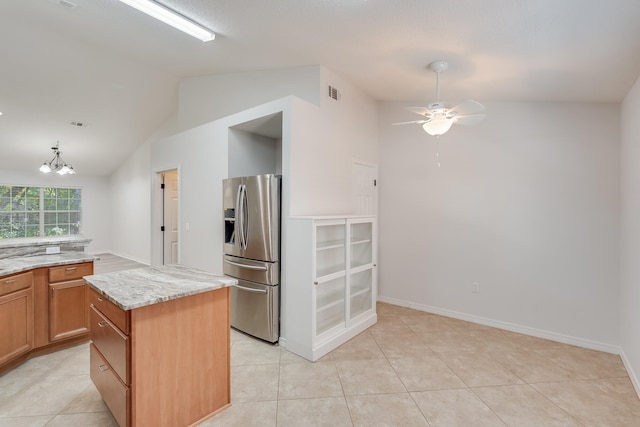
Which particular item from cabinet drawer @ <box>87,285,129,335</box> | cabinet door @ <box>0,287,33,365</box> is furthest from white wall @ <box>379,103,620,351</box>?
cabinet door @ <box>0,287,33,365</box>

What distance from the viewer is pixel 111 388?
1857 mm

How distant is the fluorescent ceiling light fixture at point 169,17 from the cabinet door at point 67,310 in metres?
2.59

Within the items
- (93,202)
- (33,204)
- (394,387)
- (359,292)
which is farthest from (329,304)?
(33,204)

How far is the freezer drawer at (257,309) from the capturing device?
3.12 meters

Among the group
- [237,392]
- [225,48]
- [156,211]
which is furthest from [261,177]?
[156,211]

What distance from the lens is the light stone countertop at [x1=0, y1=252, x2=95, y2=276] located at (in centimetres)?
251

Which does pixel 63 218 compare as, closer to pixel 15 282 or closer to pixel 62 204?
pixel 62 204

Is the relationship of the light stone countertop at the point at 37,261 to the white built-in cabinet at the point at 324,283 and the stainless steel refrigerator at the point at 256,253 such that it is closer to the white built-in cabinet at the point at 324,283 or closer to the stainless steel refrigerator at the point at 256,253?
the stainless steel refrigerator at the point at 256,253

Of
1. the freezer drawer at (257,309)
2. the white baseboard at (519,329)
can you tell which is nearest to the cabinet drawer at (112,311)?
the freezer drawer at (257,309)

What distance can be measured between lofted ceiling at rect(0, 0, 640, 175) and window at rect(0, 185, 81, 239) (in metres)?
2.92

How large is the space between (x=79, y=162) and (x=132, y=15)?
6.14 m

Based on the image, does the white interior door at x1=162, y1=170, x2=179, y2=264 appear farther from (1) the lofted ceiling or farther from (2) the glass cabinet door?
(2) the glass cabinet door

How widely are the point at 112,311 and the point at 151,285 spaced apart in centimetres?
24

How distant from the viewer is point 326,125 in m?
3.56
